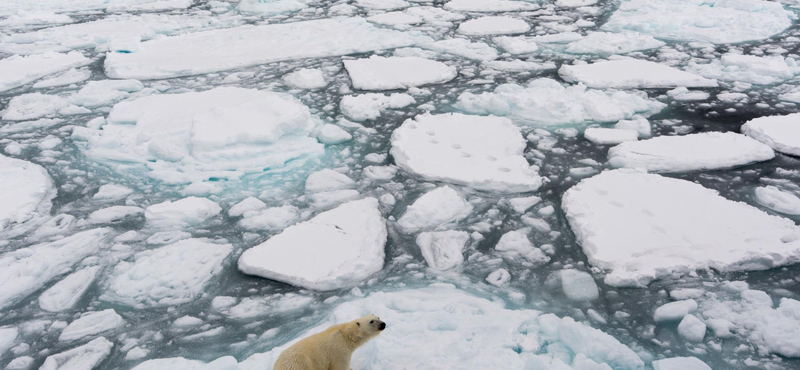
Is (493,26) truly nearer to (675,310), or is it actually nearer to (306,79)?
(306,79)

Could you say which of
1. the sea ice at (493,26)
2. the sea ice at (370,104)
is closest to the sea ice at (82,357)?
the sea ice at (370,104)

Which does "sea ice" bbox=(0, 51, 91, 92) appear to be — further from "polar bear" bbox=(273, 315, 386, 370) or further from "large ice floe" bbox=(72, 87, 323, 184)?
"polar bear" bbox=(273, 315, 386, 370)

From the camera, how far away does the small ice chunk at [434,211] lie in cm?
277

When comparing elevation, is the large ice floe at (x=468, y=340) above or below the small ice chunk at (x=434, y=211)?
above

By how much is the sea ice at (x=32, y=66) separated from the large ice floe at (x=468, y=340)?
412 cm

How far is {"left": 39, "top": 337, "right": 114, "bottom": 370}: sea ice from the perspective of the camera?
198 centimetres

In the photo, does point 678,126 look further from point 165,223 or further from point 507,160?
point 165,223

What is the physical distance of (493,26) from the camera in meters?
6.06

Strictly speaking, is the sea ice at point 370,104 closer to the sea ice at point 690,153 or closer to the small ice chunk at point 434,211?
the small ice chunk at point 434,211

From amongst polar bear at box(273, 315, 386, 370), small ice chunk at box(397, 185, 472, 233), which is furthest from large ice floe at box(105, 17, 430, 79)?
polar bear at box(273, 315, 386, 370)

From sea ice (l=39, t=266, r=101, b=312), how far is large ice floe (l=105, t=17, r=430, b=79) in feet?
9.12

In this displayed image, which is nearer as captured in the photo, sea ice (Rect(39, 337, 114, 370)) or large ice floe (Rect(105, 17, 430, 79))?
sea ice (Rect(39, 337, 114, 370))

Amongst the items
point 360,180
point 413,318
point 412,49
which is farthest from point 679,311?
point 412,49

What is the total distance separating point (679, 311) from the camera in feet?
6.93
